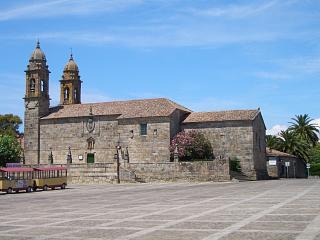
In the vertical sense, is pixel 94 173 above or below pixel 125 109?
below

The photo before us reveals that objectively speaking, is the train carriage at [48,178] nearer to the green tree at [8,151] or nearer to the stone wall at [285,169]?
the green tree at [8,151]

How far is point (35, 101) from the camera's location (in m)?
56.5

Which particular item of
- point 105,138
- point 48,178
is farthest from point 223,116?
point 48,178

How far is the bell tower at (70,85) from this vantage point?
65750 mm

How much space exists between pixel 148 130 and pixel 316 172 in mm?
29157

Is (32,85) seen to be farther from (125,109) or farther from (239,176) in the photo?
(239,176)

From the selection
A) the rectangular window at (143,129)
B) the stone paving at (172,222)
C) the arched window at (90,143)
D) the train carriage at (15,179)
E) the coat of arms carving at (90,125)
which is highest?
the coat of arms carving at (90,125)

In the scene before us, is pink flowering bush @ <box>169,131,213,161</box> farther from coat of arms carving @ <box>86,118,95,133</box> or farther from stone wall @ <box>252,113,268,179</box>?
coat of arms carving @ <box>86,118,95,133</box>

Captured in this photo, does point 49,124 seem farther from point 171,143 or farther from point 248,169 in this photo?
point 248,169

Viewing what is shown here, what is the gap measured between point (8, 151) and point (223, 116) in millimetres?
25899

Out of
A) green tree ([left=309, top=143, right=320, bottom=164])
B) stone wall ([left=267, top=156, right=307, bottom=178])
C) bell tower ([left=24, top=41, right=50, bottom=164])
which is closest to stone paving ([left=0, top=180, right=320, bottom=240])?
bell tower ([left=24, top=41, right=50, bottom=164])

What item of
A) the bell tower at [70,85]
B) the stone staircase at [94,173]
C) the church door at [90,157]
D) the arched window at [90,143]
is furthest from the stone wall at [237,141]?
the bell tower at [70,85]

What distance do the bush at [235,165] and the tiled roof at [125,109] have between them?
26.2 ft

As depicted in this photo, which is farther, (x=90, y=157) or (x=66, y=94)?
(x=66, y=94)
